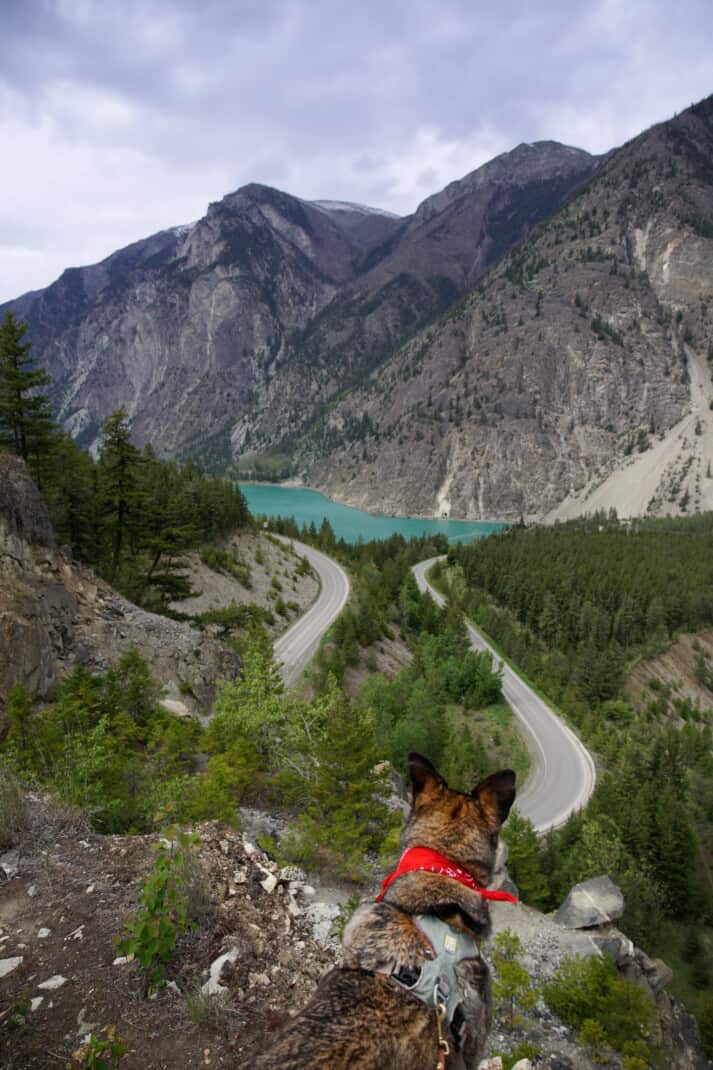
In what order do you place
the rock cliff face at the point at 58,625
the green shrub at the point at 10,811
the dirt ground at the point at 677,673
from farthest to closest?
1. the dirt ground at the point at 677,673
2. the rock cliff face at the point at 58,625
3. the green shrub at the point at 10,811

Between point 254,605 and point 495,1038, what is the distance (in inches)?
1408

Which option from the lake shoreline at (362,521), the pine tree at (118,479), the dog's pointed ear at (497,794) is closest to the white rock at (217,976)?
the dog's pointed ear at (497,794)

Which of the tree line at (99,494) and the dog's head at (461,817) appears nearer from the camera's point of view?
the dog's head at (461,817)

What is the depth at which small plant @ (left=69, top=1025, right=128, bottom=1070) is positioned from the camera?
3078 mm

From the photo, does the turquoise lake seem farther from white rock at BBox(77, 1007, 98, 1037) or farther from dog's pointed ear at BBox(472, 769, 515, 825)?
dog's pointed ear at BBox(472, 769, 515, 825)

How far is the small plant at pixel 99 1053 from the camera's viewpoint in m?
3.08

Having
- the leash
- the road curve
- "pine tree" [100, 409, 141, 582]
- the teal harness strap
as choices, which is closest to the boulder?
the teal harness strap

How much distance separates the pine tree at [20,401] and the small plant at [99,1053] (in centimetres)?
2119

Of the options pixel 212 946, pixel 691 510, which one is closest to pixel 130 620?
pixel 212 946

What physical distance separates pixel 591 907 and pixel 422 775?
14.7m

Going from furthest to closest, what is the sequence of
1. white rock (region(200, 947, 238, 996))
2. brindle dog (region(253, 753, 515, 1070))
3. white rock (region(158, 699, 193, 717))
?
white rock (region(158, 699, 193, 717)) < white rock (region(200, 947, 238, 996)) < brindle dog (region(253, 753, 515, 1070))

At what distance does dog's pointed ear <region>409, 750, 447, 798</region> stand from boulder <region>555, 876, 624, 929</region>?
1392 centimetres

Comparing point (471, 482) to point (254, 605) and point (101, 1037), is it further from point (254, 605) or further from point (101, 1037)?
point (101, 1037)

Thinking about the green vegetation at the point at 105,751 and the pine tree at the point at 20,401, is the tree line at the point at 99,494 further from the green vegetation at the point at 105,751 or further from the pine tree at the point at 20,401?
the green vegetation at the point at 105,751
